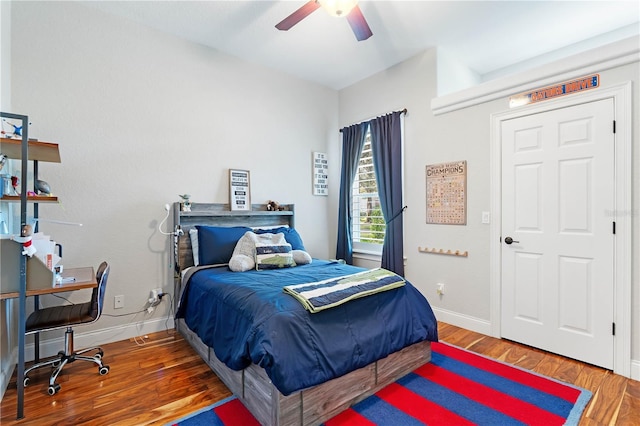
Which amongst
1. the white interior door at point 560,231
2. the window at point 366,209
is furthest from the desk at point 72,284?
the white interior door at point 560,231

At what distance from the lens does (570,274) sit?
8.38 feet

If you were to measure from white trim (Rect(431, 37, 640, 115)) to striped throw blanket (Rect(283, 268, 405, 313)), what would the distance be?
2.02 metres

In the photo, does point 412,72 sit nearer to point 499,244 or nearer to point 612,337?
point 499,244

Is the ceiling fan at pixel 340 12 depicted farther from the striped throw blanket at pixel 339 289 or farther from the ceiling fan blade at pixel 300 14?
the striped throw blanket at pixel 339 289

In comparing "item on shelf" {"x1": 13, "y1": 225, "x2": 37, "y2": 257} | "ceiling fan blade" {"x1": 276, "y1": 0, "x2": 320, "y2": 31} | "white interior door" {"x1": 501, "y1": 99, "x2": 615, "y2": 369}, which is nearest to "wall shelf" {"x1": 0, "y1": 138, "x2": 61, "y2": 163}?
"item on shelf" {"x1": 13, "y1": 225, "x2": 37, "y2": 257}

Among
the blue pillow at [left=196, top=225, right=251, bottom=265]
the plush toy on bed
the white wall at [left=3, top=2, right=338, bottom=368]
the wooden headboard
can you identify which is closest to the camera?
the white wall at [left=3, top=2, right=338, bottom=368]

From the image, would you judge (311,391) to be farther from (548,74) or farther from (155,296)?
(548,74)

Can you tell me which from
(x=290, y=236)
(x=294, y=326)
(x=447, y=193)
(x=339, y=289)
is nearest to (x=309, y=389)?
(x=294, y=326)

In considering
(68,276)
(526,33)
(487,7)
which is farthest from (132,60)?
(526,33)

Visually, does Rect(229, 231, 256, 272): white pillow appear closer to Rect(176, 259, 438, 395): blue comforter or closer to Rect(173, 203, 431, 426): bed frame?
Rect(176, 259, 438, 395): blue comforter

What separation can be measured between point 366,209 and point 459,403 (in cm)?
267

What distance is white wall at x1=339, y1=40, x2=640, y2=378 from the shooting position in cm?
308

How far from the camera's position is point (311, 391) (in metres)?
1.70

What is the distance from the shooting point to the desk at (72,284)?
1.85 m
